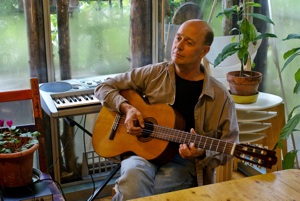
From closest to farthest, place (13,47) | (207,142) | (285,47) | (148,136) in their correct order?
(207,142) → (148,136) → (13,47) → (285,47)

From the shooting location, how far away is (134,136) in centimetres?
224

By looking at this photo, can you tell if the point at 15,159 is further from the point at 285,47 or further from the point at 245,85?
the point at 285,47

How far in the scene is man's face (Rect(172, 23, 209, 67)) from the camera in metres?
2.26

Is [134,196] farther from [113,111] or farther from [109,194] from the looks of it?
[109,194]

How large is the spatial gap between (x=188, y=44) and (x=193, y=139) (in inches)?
21.1

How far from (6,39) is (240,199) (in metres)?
A: 1.83

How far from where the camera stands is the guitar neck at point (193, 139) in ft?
6.26

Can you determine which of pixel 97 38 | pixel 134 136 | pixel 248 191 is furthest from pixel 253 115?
pixel 97 38

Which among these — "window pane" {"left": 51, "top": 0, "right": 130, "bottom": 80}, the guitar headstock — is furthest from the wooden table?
"window pane" {"left": 51, "top": 0, "right": 130, "bottom": 80}

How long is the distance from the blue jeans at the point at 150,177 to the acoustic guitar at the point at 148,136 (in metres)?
0.06

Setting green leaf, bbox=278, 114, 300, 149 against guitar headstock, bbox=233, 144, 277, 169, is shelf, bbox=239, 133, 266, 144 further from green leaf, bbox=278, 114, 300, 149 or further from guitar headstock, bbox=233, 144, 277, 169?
guitar headstock, bbox=233, 144, 277, 169

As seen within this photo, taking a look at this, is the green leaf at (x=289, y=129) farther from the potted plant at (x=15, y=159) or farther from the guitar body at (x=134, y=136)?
the potted plant at (x=15, y=159)

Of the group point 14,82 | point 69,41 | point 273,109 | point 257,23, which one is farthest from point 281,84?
point 14,82

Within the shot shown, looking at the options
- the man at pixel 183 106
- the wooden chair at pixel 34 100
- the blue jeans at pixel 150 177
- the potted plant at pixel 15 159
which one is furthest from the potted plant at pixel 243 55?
the potted plant at pixel 15 159
